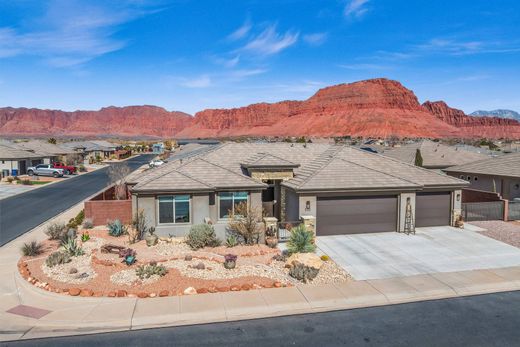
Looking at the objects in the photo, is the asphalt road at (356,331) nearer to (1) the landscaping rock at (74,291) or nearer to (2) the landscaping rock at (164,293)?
(2) the landscaping rock at (164,293)

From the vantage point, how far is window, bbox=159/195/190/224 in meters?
18.1

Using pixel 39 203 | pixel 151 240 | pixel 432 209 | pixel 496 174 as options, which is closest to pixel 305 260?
pixel 151 240

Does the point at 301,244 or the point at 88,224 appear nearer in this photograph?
the point at 301,244

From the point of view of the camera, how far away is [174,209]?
18172 millimetres

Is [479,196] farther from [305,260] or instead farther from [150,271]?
[150,271]

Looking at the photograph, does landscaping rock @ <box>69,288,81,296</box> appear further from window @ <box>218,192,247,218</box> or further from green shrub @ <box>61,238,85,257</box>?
window @ <box>218,192,247,218</box>

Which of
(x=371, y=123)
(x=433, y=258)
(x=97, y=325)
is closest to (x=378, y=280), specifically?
(x=433, y=258)

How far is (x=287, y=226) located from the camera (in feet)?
62.7

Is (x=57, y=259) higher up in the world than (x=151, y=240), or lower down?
lower down

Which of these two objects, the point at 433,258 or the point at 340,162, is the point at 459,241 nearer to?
the point at 433,258

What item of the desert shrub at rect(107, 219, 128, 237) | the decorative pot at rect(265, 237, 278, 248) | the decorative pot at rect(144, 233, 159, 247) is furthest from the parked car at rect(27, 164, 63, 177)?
the decorative pot at rect(265, 237, 278, 248)

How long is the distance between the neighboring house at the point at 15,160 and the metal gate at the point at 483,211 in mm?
46649

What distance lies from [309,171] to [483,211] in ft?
35.9

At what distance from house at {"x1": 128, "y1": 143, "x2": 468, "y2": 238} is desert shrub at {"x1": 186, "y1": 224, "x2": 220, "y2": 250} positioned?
790 mm
